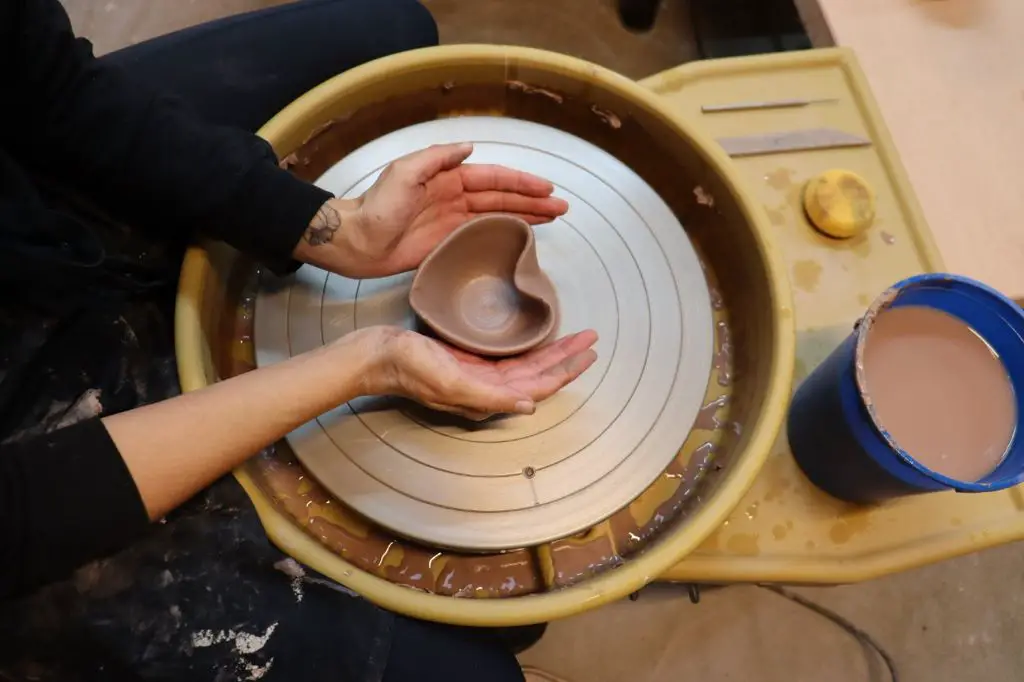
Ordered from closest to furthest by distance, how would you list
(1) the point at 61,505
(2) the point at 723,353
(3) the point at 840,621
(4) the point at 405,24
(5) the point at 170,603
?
(1) the point at 61,505
(5) the point at 170,603
(2) the point at 723,353
(4) the point at 405,24
(3) the point at 840,621

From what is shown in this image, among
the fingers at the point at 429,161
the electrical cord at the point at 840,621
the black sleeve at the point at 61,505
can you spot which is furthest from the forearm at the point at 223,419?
the electrical cord at the point at 840,621

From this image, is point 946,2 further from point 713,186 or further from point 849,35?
point 713,186

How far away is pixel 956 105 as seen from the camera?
1.20m

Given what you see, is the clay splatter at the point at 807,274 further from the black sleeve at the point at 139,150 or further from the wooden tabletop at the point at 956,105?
the black sleeve at the point at 139,150

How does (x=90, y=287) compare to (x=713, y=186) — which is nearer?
(x=90, y=287)

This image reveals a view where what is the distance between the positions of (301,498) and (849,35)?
1157mm

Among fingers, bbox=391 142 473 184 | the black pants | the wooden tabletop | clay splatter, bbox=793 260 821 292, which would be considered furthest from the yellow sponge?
the black pants

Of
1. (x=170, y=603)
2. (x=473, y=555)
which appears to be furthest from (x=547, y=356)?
(x=170, y=603)

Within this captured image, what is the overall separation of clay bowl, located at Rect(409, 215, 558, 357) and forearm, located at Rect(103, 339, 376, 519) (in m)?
0.13

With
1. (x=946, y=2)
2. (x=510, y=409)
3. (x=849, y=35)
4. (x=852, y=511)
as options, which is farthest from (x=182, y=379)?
(x=946, y=2)

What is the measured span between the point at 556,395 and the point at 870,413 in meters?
0.36

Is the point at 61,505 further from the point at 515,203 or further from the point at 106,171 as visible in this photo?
the point at 515,203

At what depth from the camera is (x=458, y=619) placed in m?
0.75

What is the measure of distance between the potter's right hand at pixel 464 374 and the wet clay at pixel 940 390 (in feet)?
1.15
